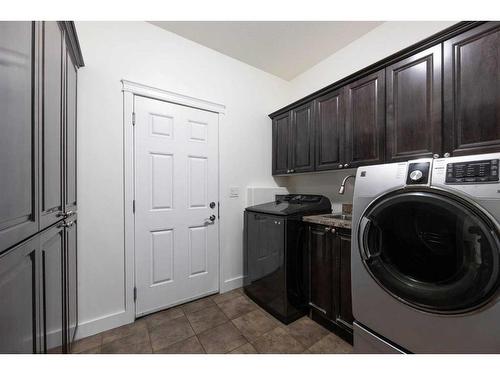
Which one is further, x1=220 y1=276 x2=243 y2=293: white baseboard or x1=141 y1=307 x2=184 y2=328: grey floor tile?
x1=220 y1=276 x2=243 y2=293: white baseboard

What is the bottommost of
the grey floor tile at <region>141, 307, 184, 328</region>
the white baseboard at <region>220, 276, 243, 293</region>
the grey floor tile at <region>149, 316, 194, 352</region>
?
the grey floor tile at <region>141, 307, 184, 328</region>

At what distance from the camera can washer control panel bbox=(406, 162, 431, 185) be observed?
0.98 m

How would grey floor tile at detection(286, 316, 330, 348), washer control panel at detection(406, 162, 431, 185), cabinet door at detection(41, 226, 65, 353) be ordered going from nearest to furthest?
Result: cabinet door at detection(41, 226, 65, 353) → washer control panel at detection(406, 162, 431, 185) → grey floor tile at detection(286, 316, 330, 348)

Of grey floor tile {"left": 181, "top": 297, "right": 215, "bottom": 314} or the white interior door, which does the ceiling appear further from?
grey floor tile {"left": 181, "top": 297, "right": 215, "bottom": 314}

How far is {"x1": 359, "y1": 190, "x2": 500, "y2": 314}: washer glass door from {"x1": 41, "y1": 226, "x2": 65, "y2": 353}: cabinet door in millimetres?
1543

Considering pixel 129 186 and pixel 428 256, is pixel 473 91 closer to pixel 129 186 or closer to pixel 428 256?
pixel 428 256

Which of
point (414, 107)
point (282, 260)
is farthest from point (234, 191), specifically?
point (414, 107)

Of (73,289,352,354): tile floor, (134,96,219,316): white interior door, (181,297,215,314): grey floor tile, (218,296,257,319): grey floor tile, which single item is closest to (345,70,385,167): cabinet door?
(134,96,219,316): white interior door

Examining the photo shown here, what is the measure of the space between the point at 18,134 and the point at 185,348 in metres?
1.58

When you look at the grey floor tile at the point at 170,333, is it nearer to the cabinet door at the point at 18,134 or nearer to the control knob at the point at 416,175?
the cabinet door at the point at 18,134

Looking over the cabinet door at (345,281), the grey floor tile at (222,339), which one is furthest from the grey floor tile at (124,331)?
the cabinet door at (345,281)

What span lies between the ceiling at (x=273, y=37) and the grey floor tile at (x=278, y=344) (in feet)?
8.86

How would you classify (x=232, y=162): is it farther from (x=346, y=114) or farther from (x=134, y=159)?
(x=346, y=114)

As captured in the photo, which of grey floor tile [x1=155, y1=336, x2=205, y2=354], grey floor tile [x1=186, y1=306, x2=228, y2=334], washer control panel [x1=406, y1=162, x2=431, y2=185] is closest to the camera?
washer control panel [x1=406, y1=162, x2=431, y2=185]
